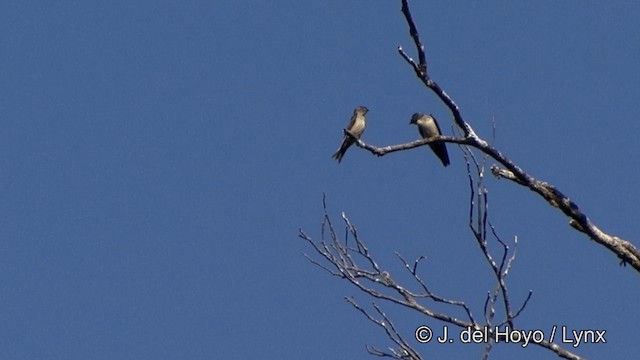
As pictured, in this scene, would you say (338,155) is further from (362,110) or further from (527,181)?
(527,181)

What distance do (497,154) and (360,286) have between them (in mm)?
1208

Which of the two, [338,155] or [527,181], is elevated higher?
[338,155]

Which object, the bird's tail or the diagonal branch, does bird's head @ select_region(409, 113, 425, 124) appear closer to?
A: the bird's tail

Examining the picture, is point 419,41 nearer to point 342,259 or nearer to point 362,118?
point 342,259

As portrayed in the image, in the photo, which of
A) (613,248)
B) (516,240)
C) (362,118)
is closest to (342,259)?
(516,240)

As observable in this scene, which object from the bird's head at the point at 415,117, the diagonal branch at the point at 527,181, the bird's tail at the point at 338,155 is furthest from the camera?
the bird's head at the point at 415,117

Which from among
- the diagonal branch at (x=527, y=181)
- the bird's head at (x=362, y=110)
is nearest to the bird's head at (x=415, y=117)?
the bird's head at (x=362, y=110)

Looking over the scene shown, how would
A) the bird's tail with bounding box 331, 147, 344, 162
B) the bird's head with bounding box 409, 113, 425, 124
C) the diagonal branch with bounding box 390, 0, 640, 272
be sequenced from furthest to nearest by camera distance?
1. the bird's head with bounding box 409, 113, 425, 124
2. the bird's tail with bounding box 331, 147, 344, 162
3. the diagonal branch with bounding box 390, 0, 640, 272

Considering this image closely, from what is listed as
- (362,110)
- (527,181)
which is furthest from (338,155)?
(527,181)

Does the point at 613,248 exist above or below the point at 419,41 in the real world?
below

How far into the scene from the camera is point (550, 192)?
838cm

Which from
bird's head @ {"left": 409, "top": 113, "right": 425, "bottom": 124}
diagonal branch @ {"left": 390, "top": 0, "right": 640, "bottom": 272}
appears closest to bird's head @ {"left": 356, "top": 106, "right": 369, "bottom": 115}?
bird's head @ {"left": 409, "top": 113, "right": 425, "bottom": 124}

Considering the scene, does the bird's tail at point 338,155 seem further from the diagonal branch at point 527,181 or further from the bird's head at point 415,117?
the diagonal branch at point 527,181

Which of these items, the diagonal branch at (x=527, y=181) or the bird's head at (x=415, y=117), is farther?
the bird's head at (x=415, y=117)
